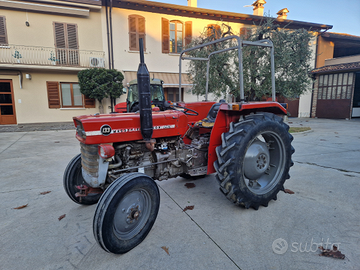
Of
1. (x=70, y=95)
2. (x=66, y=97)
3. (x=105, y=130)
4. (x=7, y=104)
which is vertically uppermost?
(x=70, y=95)

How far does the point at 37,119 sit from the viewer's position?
11570mm

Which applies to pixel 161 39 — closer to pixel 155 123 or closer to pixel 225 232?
pixel 155 123

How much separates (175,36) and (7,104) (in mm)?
10167

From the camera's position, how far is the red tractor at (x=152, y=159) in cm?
182

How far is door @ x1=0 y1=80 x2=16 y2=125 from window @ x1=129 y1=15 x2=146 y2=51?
6835mm

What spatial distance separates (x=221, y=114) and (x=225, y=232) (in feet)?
4.32

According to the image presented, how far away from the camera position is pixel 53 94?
1158 cm

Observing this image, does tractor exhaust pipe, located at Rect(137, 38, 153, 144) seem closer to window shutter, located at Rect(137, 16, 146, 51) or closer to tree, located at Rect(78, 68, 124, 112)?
tree, located at Rect(78, 68, 124, 112)

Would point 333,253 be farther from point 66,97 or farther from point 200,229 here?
point 66,97

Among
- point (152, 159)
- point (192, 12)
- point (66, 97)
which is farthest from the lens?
point (192, 12)

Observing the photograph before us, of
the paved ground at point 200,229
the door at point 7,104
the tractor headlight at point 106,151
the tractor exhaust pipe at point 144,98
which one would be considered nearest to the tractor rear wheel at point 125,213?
the paved ground at point 200,229

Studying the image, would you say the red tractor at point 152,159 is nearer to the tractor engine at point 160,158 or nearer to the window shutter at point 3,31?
the tractor engine at point 160,158

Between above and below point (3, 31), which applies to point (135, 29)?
above

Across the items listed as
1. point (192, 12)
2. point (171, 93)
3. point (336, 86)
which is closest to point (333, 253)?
point (171, 93)
